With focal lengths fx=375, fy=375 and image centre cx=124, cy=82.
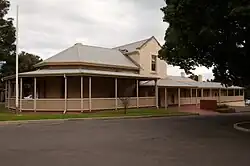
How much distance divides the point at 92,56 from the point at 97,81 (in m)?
3.68

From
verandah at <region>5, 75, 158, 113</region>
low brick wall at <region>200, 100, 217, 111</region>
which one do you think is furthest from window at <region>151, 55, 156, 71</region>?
low brick wall at <region>200, 100, 217, 111</region>

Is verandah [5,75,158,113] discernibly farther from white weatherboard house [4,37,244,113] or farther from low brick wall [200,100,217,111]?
low brick wall [200,100,217,111]

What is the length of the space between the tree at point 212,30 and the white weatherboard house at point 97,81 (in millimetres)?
12746

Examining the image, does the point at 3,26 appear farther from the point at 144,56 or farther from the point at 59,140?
the point at 59,140

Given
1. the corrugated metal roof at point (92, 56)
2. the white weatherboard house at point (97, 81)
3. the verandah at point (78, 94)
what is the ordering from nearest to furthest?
the verandah at point (78, 94) < the white weatherboard house at point (97, 81) < the corrugated metal roof at point (92, 56)

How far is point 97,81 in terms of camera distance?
36.6m

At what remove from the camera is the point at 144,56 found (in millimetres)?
42938

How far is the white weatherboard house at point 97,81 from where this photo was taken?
33.0 metres

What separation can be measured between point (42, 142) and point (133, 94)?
92.0 ft

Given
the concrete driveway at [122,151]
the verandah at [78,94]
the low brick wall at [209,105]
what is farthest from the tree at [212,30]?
the low brick wall at [209,105]

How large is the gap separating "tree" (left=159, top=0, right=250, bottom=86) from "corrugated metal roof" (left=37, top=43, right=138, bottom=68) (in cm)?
1603

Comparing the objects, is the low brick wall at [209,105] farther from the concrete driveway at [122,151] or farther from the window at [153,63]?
the concrete driveway at [122,151]

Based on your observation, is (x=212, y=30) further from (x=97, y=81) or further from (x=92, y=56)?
(x=92, y=56)

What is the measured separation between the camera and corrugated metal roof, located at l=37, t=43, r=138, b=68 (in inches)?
1475
